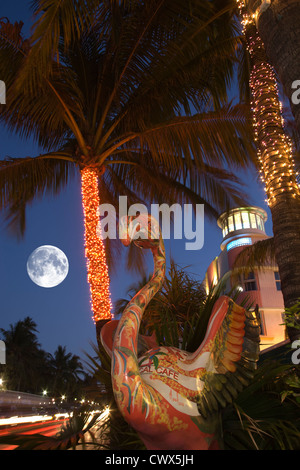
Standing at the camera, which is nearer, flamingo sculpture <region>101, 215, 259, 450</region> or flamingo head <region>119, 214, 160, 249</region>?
flamingo sculpture <region>101, 215, 259, 450</region>

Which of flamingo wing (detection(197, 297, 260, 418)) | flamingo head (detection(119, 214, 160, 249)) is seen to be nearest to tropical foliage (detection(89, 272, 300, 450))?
flamingo wing (detection(197, 297, 260, 418))

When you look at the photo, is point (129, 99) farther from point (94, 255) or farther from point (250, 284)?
point (250, 284)

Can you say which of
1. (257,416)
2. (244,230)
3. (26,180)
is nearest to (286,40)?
(257,416)

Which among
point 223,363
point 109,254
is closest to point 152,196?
point 109,254

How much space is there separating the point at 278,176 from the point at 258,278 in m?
→ 19.8

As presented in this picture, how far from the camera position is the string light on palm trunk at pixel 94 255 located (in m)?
6.54

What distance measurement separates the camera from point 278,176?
443 cm

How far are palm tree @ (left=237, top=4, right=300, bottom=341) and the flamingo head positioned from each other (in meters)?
1.79

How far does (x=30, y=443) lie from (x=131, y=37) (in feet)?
21.6

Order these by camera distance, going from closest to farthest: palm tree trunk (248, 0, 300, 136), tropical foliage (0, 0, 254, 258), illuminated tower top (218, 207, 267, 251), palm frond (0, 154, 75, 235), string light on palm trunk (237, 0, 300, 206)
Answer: palm tree trunk (248, 0, 300, 136), string light on palm trunk (237, 0, 300, 206), tropical foliage (0, 0, 254, 258), palm frond (0, 154, 75, 235), illuminated tower top (218, 207, 267, 251)

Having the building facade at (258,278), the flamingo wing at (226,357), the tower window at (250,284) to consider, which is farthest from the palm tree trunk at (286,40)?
the tower window at (250,284)

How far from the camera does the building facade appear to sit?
21734mm

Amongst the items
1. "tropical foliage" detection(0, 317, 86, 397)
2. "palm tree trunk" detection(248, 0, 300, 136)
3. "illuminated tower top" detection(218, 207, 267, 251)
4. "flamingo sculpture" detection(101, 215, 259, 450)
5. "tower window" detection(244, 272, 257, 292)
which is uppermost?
"illuminated tower top" detection(218, 207, 267, 251)

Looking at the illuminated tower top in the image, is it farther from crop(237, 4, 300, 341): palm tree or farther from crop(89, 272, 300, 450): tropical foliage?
crop(89, 272, 300, 450): tropical foliage
